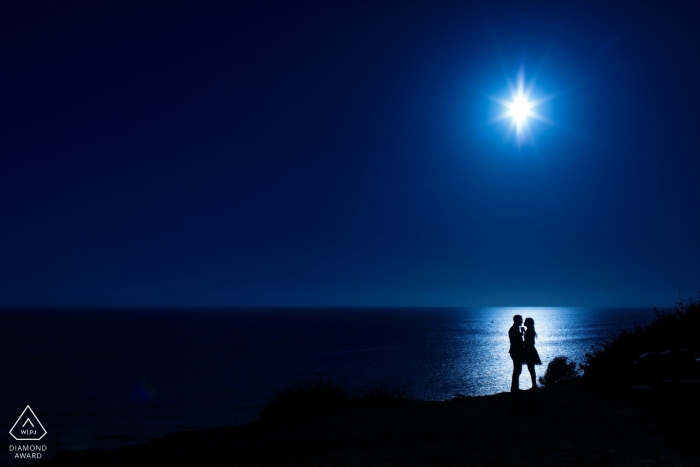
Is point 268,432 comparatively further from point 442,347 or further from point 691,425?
point 442,347

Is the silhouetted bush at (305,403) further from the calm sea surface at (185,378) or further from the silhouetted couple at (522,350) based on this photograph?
the calm sea surface at (185,378)

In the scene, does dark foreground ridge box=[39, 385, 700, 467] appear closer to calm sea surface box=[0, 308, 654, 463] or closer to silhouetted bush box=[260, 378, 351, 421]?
silhouetted bush box=[260, 378, 351, 421]

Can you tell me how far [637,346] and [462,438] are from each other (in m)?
8.20

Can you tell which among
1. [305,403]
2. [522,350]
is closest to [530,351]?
[522,350]

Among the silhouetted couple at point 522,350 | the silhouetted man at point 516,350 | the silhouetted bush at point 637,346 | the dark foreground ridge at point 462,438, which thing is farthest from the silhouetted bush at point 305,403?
the silhouetted bush at point 637,346

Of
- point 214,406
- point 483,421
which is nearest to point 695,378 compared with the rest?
point 483,421

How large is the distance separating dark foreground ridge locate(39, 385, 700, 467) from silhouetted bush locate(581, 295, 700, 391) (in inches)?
31.2

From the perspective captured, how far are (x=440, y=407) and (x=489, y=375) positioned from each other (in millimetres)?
50887

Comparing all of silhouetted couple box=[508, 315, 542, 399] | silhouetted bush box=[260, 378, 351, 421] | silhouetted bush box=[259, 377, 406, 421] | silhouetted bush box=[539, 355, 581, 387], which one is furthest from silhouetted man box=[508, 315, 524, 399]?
silhouetted bush box=[539, 355, 581, 387]

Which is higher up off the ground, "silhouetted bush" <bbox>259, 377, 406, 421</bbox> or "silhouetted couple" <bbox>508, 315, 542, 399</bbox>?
"silhouetted couple" <bbox>508, 315, 542, 399</bbox>

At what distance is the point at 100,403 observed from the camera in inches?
1761

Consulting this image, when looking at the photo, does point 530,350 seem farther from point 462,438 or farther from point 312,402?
point 312,402

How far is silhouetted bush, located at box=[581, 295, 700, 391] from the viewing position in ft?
43.0

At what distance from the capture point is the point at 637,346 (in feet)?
49.4
